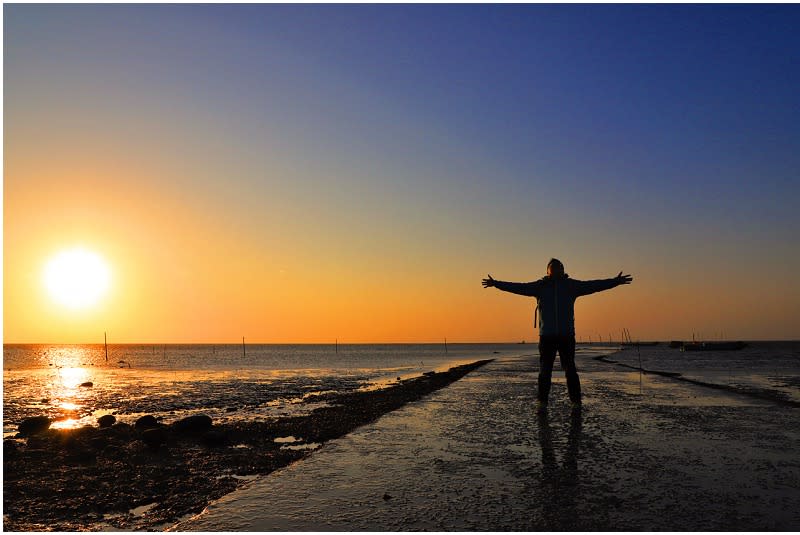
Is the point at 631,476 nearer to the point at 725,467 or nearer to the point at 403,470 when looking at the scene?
the point at 725,467

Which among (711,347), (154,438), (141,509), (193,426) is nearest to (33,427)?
(193,426)

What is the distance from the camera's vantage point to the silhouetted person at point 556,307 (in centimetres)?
1040

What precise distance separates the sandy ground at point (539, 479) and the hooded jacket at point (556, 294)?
169 centimetres

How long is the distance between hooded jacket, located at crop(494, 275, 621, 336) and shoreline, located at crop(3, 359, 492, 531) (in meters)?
3.94

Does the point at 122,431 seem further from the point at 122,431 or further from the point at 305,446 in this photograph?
the point at 305,446

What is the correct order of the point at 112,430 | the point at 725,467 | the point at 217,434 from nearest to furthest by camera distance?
the point at 725,467 < the point at 217,434 < the point at 112,430

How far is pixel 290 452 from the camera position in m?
7.94

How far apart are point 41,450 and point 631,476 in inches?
360

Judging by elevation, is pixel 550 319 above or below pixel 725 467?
above

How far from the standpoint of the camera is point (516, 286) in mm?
10820

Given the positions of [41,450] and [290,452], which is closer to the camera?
[290,452]

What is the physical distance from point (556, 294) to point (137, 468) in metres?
7.63

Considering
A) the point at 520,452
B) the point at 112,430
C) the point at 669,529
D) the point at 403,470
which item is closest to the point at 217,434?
the point at 112,430

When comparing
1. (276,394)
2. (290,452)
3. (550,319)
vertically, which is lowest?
(276,394)
